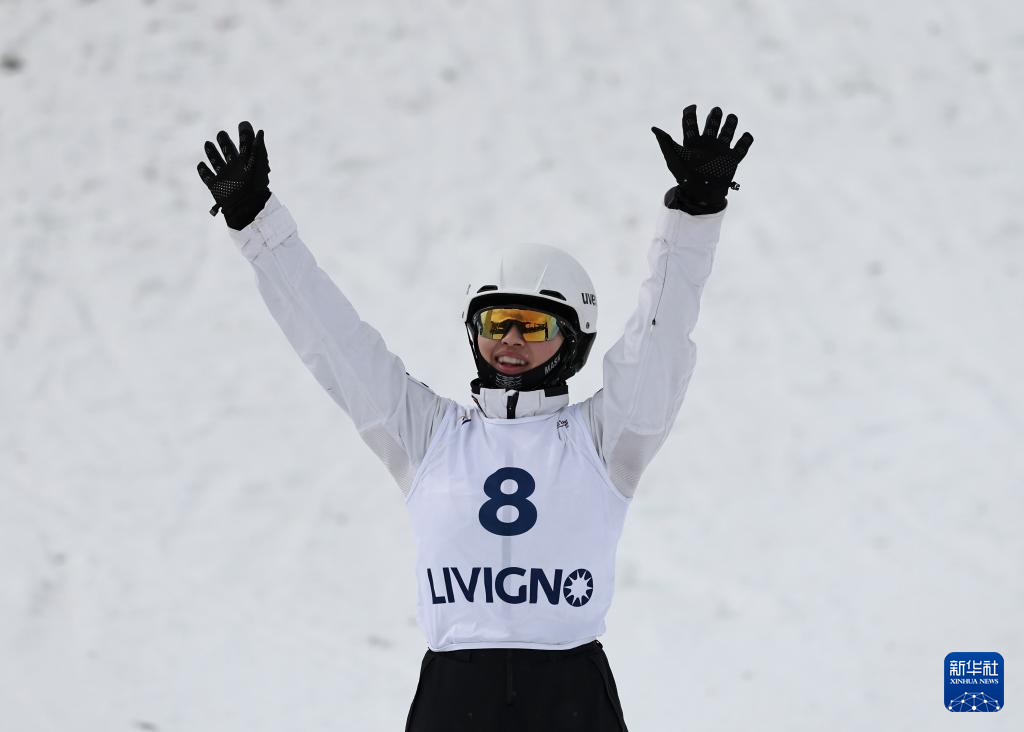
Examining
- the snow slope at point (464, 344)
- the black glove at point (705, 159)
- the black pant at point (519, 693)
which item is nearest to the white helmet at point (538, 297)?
the black glove at point (705, 159)

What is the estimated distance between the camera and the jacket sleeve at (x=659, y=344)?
8.41 ft

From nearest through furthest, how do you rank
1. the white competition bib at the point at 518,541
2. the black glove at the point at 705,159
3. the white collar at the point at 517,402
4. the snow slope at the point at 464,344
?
1. the black glove at the point at 705,159
2. the white competition bib at the point at 518,541
3. the white collar at the point at 517,402
4. the snow slope at the point at 464,344

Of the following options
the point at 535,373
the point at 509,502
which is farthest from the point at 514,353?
the point at 509,502

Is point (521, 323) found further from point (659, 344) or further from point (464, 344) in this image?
point (464, 344)

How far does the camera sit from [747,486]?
209 inches

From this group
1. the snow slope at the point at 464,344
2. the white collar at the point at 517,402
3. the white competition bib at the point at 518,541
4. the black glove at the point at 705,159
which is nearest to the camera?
the black glove at the point at 705,159

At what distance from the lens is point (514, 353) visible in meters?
2.79

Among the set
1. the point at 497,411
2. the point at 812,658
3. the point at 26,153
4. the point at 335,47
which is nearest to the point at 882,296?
the point at 812,658

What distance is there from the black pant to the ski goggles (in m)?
0.64

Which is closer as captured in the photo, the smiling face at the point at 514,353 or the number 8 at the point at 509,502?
the number 8 at the point at 509,502

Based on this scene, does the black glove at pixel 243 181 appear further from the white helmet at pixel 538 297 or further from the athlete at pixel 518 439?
the white helmet at pixel 538 297

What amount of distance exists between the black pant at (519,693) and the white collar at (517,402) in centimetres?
48

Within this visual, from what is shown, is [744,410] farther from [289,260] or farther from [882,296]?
[289,260]

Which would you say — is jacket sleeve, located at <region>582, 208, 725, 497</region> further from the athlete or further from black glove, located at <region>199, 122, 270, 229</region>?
black glove, located at <region>199, 122, 270, 229</region>
